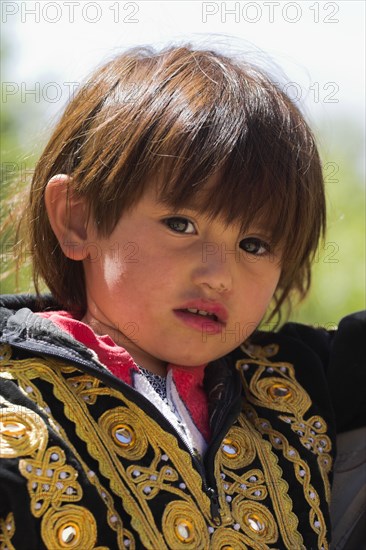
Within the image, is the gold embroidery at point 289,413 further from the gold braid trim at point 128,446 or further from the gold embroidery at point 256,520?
the gold braid trim at point 128,446

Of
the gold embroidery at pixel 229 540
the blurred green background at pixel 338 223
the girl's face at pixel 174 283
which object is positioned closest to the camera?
the gold embroidery at pixel 229 540

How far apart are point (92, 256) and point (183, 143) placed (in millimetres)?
241

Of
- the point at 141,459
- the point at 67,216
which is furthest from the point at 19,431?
the point at 67,216

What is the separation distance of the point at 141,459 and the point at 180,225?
0.35m

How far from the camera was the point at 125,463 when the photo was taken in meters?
1.26

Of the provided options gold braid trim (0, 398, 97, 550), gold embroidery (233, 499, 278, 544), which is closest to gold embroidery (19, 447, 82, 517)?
gold braid trim (0, 398, 97, 550)

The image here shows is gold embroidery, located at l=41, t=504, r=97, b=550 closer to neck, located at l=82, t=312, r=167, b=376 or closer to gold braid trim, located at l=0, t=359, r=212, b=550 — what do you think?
gold braid trim, located at l=0, t=359, r=212, b=550

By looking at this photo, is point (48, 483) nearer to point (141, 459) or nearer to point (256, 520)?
point (141, 459)

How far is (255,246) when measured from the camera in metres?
1.47

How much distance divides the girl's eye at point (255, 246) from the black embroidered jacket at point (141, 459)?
21 cm

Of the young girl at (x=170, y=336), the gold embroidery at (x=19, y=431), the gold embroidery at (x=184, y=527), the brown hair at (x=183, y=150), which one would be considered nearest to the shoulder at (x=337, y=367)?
the young girl at (x=170, y=336)

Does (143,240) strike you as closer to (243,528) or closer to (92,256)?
(92,256)

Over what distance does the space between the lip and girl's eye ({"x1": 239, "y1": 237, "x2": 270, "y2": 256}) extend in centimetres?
11

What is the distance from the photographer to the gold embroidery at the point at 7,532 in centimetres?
114
